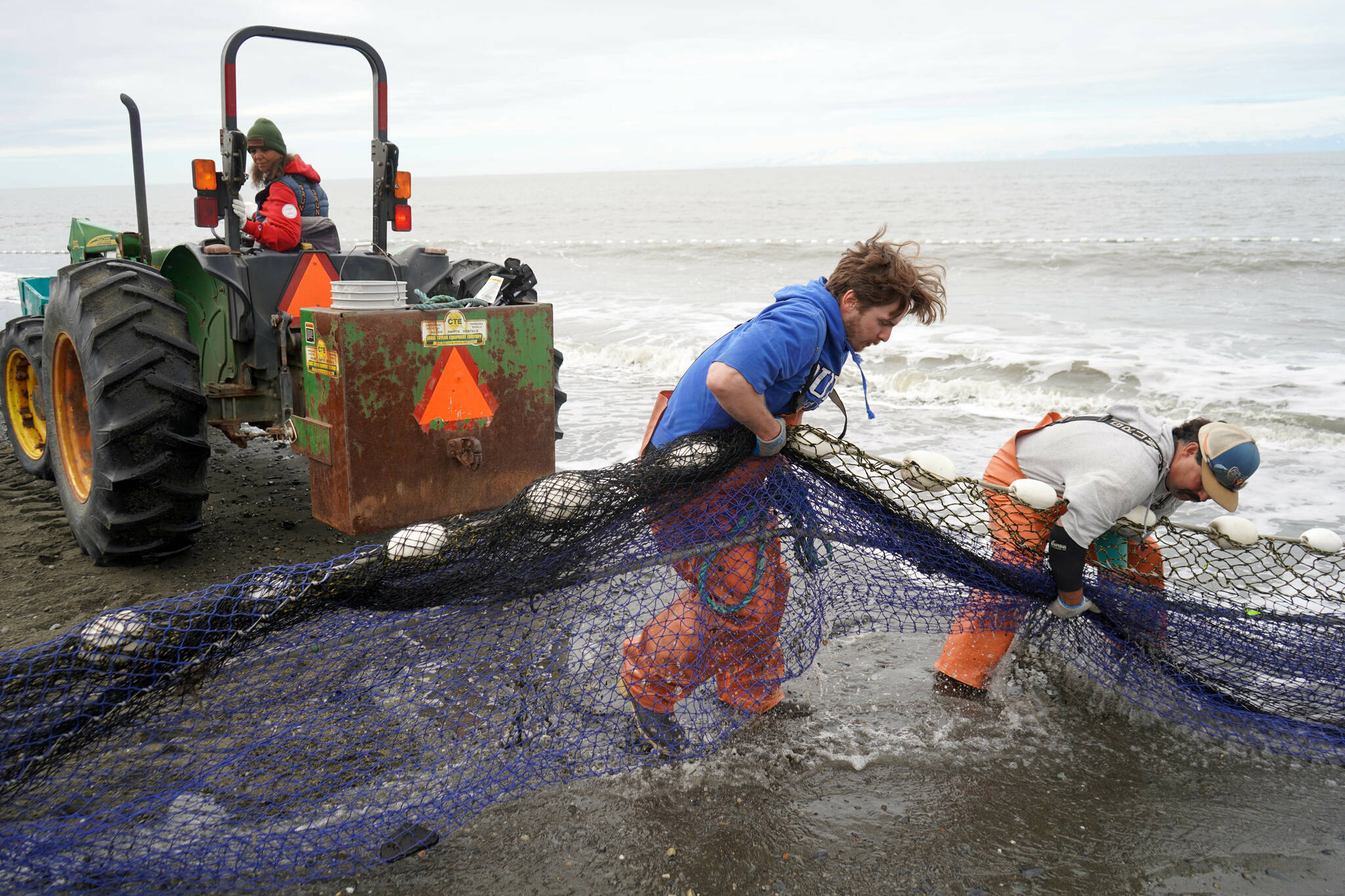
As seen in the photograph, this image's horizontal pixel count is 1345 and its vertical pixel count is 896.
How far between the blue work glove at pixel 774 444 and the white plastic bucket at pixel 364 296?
1594 mm

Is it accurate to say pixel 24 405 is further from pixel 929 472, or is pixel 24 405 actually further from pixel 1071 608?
A: pixel 1071 608

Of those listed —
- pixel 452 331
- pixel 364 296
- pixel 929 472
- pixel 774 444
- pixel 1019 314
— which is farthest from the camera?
pixel 1019 314

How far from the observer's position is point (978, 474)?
5.96m

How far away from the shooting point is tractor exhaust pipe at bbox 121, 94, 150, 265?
4543 millimetres

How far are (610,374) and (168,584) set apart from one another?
260 inches

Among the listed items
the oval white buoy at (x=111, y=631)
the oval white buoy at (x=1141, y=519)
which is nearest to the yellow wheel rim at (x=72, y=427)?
the oval white buoy at (x=111, y=631)

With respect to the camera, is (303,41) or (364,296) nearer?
(364,296)

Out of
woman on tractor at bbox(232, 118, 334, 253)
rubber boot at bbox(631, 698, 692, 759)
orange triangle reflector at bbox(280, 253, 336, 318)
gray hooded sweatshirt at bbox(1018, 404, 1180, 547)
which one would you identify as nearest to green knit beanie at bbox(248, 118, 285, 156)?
woman on tractor at bbox(232, 118, 334, 253)

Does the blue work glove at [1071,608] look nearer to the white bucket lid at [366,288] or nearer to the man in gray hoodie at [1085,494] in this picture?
the man in gray hoodie at [1085,494]

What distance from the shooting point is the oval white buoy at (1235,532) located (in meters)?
2.85

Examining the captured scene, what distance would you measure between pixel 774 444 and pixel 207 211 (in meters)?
3.05

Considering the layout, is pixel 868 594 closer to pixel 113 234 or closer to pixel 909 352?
pixel 113 234

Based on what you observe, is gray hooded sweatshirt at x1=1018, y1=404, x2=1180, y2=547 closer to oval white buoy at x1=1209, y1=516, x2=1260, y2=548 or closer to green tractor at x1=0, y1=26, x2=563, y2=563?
oval white buoy at x1=1209, y1=516, x2=1260, y2=548

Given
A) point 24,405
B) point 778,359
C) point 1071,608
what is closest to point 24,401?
point 24,405
